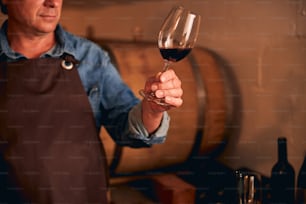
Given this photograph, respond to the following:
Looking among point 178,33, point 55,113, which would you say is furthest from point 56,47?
point 178,33

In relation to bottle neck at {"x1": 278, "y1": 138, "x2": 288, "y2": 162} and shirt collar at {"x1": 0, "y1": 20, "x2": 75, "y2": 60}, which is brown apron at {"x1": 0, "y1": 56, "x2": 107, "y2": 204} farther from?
bottle neck at {"x1": 278, "y1": 138, "x2": 288, "y2": 162}

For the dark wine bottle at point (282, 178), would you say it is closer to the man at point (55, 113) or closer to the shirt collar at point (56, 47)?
the man at point (55, 113)

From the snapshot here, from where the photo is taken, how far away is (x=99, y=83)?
43.1 inches

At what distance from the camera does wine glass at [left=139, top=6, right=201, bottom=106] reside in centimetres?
80

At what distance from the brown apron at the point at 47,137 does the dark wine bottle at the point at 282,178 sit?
16.0 inches

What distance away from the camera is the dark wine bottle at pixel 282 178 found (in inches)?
41.4

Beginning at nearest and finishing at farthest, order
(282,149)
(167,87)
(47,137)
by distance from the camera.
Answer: (167,87) → (47,137) → (282,149)

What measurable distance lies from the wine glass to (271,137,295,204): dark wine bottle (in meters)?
0.41

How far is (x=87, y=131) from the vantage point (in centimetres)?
103

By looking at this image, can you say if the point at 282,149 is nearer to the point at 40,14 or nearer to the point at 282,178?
the point at 282,178

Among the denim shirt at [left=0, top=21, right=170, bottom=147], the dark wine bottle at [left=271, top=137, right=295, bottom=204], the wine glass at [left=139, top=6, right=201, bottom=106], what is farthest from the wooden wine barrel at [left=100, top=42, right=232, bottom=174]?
the wine glass at [left=139, top=6, right=201, bottom=106]

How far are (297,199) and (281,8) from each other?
1.56 feet

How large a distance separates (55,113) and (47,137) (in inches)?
2.2

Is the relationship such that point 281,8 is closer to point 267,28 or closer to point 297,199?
point 267,28
